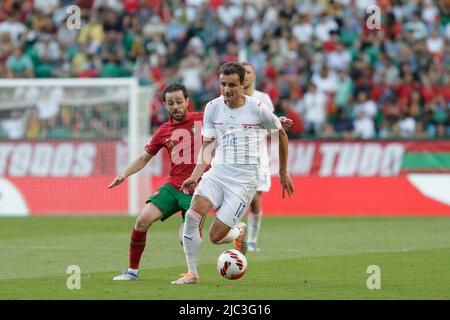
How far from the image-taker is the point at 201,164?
11.2m

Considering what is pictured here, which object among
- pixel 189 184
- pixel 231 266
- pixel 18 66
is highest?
pixel 18 66

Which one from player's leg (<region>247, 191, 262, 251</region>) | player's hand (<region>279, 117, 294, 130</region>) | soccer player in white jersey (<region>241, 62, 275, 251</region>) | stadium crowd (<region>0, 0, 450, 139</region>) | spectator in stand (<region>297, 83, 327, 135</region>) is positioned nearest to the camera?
player's hand (<region>279, 117, 294, 130</region>)

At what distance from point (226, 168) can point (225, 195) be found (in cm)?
28

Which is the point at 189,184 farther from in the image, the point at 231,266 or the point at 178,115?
the point at 178,115

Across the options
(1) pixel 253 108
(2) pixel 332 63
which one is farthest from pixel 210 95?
(1) pixel 253 108

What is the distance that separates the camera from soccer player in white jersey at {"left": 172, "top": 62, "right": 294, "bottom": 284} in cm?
1112

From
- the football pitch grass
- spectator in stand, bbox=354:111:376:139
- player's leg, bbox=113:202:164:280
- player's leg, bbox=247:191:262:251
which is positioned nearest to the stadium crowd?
spectator in stand, bbox=354:111:376:139

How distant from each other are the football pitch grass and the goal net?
175 cm

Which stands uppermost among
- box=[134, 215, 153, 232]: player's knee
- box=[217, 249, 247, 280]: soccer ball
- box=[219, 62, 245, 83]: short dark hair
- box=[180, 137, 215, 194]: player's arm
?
box=[219, 62, 245, 83]: short dark hair

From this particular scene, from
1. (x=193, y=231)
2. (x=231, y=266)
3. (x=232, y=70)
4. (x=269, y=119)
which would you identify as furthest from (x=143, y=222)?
(x=232, y=70)

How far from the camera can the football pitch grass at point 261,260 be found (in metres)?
10.4

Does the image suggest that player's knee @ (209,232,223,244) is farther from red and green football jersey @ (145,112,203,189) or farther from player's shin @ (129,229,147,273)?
red and green football jersey @ (145,112,203,189)

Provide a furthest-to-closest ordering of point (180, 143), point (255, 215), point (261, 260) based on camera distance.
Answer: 1. point (255, 215)
2. point (261, 260)
3. point (180, 143)
